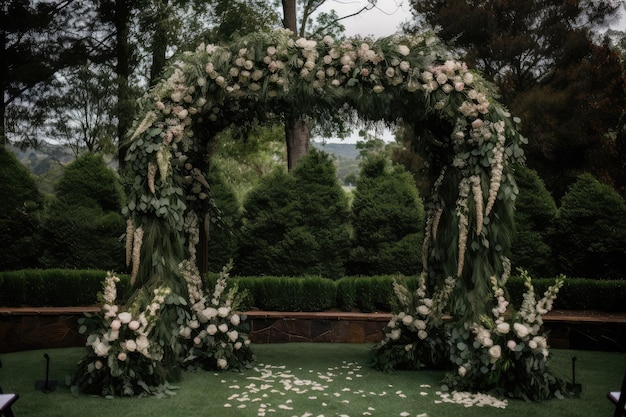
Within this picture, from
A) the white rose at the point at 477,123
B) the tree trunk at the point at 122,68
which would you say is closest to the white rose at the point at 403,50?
the white rose at the point at 477,123

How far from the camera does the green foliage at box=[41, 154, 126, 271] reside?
8680 millimetres

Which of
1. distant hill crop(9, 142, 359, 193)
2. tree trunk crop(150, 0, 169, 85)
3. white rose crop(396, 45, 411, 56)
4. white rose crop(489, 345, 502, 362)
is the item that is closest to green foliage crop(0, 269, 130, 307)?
white rose crop(396, 45, 411, 56)

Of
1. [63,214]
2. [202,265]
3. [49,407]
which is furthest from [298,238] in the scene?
[49,407]

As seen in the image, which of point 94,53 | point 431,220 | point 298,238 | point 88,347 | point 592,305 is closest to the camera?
point 88,347

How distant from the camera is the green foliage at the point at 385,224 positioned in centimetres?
907

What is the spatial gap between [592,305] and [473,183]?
13.7 ft

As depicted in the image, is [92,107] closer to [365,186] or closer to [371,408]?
[365,186]

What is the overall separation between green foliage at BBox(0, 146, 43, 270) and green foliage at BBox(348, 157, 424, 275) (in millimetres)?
4722

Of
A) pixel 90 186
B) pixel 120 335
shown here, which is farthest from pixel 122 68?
pixel 120 335

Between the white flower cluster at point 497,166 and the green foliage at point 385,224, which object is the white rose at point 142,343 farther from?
the green foliage at point 385,224

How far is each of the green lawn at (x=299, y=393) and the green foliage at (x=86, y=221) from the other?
2150mm

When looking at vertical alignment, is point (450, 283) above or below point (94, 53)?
below

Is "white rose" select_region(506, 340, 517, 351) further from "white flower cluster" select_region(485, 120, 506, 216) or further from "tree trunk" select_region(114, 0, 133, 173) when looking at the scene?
"tree trunk" select_region(114, 0, 133, 173)

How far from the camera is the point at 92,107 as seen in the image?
18.5 meters
